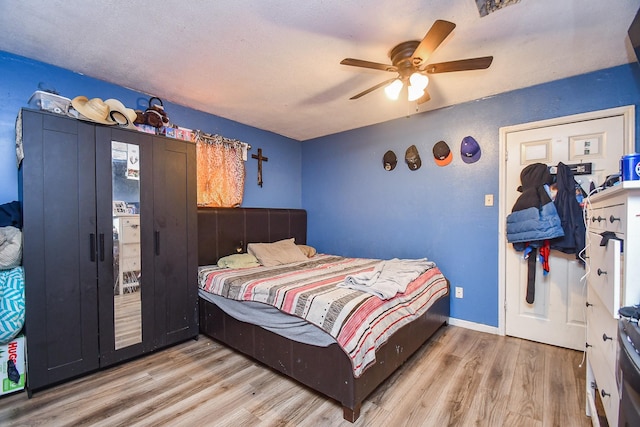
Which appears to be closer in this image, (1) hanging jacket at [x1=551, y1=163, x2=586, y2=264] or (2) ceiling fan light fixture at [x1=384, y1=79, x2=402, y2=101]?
(2) ceiling fan light fixture at [x1=384, y1=79, x2=402, y2=101]

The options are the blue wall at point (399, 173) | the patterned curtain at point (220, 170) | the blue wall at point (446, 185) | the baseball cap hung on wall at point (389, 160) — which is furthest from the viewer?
the baseball cap hung on wall at point (389, 160)

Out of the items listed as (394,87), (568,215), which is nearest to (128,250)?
(394,87)

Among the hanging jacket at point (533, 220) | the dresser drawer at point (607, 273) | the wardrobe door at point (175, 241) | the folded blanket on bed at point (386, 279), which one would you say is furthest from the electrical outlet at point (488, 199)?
the wardrobe door at point (175, 241)

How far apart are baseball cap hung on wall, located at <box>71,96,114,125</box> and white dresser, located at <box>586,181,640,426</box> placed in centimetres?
295

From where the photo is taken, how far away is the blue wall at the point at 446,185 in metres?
2.50

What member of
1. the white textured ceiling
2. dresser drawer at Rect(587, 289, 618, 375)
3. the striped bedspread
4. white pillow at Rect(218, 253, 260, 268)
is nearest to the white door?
the white textured ceiling

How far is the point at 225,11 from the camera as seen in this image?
166 cm

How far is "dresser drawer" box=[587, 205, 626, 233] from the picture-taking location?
3.31 feet

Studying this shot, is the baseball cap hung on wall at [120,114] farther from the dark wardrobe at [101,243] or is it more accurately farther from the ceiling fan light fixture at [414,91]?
the ceiling fan light fixture at [414,91]

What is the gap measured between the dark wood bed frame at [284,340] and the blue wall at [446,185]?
0.54 meters

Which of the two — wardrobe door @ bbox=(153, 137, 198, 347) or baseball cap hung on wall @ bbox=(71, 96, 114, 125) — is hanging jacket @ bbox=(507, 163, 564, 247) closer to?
wardrobe door @ bbox=(153, 137, 198, 347)

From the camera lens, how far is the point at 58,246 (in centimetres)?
194

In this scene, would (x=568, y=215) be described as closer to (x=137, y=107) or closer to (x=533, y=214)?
(x=533, y=214)

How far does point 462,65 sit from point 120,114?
255 cm
